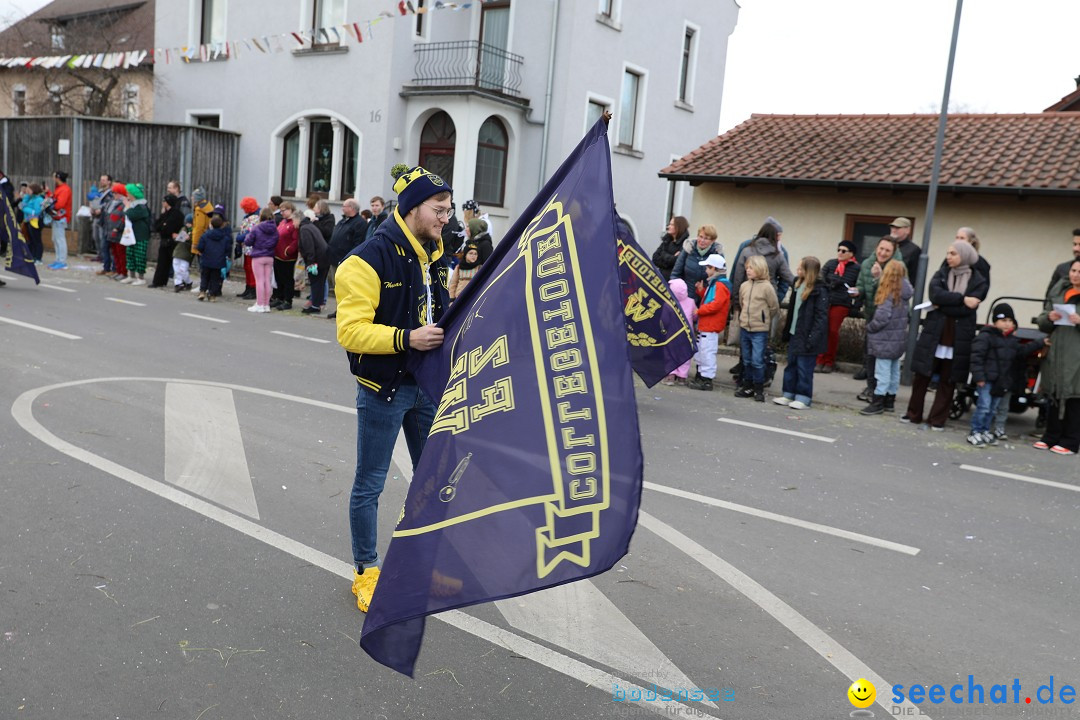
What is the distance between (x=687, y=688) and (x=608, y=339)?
1605 mm

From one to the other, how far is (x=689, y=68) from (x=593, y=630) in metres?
26.7

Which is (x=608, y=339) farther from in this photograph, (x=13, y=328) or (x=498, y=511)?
(x=13, y=328)

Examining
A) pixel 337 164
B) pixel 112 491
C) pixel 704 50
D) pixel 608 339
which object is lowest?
pixel 112 491

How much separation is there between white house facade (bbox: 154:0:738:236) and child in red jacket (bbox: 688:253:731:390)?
1222 centimetres

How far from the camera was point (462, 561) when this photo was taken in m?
2.87

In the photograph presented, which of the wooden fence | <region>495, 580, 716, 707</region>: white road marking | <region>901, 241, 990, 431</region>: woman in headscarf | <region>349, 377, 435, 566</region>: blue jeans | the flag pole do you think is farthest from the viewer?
the wooden fence

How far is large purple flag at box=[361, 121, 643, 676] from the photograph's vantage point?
2795 millimetres

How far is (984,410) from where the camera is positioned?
9.05 meters

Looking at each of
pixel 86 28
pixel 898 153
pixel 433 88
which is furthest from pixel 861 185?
pixel 86 28

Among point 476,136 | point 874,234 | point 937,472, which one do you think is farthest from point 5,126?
point 937,472

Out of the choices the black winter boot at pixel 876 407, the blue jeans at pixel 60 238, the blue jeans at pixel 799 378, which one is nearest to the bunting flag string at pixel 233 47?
the blue jeans at pixel 60 238

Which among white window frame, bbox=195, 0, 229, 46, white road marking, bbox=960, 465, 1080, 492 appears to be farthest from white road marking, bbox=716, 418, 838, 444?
white window frame, bbox=195, 0, 229, 46

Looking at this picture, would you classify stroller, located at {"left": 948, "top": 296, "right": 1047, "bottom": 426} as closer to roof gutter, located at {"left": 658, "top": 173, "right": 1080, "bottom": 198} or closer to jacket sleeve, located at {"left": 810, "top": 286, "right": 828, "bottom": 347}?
jacket sleeve, located at {"left": 810, "top": 286, "right": 828, "bottom": 347}

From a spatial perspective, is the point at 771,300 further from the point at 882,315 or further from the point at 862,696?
the point at 862,696
